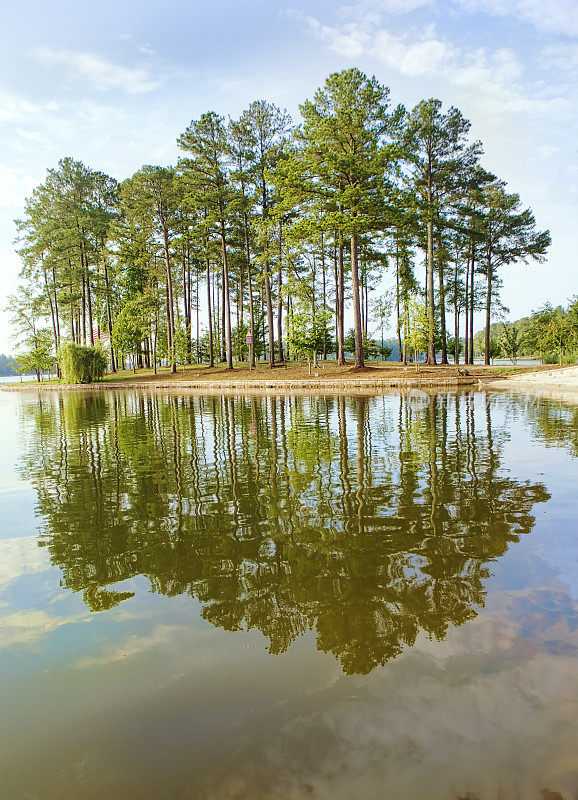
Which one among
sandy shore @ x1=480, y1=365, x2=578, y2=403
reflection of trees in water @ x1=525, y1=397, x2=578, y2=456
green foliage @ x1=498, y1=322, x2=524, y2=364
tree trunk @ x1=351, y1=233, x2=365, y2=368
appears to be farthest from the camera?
green foliage @ x1=498, y1=322, x2=524, y2=364

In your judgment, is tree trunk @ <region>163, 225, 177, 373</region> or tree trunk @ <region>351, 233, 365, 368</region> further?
tree trunk @ <region>163, 225, 177, 373</region>

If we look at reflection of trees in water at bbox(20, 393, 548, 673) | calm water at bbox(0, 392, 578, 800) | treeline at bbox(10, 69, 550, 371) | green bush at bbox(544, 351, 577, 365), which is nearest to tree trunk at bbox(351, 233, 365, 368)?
treeline at bbox(10, 69, 550, 371)

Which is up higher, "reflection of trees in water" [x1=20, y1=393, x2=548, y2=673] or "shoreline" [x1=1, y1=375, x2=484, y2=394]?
"shoreline" [x1=1, y1=375, x2=484, y2=394]

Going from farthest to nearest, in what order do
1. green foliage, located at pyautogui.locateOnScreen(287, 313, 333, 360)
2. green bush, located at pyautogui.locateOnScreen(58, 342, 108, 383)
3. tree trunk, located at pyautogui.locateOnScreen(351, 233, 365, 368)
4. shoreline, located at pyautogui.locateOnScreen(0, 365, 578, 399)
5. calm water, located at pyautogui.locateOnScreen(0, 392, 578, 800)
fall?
green bush, located at pyautogui.locateOnScreen(58, 342, 108, 383)
green foliage, located at pyautogui.locateOnScreen(287, 313, 333, 360)
tree trunk, located at pyautogui.locateOnScreen(351, 233, 365, 368)
shoreline, located at pyautogui.locateOnScreen(0, 365, 578, 399)
calm water, located at pyautogui.locateOnScreen(0, 392, 578, 800)

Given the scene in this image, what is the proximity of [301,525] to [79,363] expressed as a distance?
43.9 meters

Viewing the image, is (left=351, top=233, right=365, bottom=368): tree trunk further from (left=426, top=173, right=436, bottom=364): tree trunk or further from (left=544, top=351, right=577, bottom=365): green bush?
(left=544, top=351, right=577, bottom=365): green bush

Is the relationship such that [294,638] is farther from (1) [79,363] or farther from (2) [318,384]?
(1) [79,363]

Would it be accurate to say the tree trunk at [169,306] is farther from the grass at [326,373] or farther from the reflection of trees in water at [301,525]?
the reflection of trees in water at [301,525]

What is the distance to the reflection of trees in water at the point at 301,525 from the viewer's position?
379cm

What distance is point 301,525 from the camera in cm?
580

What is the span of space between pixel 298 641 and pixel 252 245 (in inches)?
1731

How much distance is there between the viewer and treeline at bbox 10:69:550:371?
31.1 m

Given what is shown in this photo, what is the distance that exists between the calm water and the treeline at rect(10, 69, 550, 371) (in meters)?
26.6

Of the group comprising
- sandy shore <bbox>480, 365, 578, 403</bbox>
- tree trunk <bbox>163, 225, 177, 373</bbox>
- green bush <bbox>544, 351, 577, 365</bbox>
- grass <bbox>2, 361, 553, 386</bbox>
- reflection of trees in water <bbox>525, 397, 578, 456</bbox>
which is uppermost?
tree trunk <bbox>163, 225, 177, 373</bbox>
